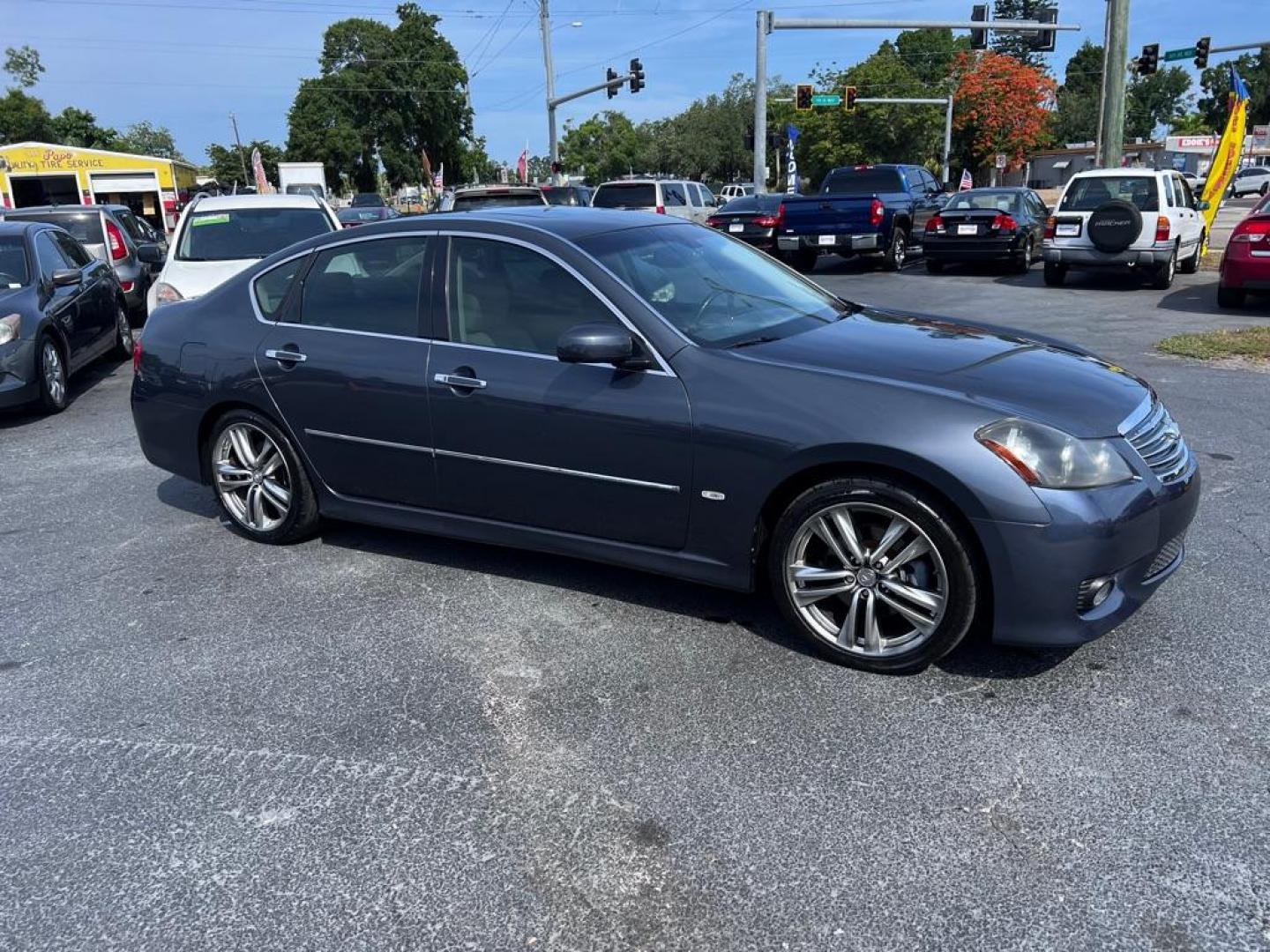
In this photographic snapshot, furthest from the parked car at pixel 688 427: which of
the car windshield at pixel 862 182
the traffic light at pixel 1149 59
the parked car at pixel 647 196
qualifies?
the traffic light at pixel 1149 59

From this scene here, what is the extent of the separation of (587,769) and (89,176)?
39.9 meters

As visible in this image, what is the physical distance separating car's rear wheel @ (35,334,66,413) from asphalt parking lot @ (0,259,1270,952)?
4.01 m

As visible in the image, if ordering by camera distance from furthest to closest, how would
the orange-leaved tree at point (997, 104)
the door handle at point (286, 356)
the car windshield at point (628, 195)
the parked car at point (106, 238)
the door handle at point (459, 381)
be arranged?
1. the orange-leaved tree at point (997, 104)
2. the car windshield at point (628, 195)
3. the parked car at point (106, 238)
4. the door handle at point (286, 356)
5. the door handle at point (459, 381)

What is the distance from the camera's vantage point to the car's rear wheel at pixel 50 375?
821cm

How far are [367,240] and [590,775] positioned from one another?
2788 mm

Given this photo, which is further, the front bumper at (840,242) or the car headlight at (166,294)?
the front bumper at (840,242)

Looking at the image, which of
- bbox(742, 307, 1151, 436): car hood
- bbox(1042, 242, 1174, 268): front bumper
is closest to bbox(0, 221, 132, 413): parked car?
bbox(742, 307, 1151, 436): car hood

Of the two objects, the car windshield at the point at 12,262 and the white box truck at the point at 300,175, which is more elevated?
the white box truck at the point at 300,175

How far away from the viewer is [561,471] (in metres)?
4.00

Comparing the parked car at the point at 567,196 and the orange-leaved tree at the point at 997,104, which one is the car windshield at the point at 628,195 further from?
the orange-leaved tree at the point at 997,104

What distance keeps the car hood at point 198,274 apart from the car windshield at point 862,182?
532 inches

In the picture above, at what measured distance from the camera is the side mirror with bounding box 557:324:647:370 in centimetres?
373

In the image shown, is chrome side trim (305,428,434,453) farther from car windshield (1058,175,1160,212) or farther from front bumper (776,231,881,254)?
front bumper (776,231,881,254)

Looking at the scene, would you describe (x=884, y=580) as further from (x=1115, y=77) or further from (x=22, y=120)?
(x=22, y=120)
